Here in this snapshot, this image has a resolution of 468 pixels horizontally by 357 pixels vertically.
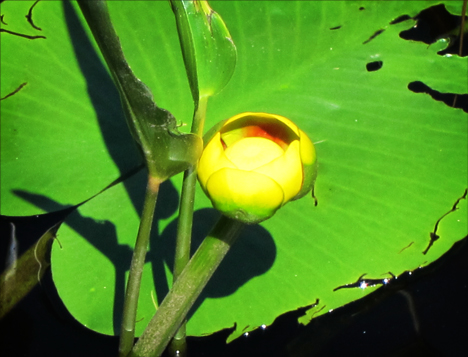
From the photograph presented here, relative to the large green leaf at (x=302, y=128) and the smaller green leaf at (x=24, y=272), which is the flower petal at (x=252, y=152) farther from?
the smaller green leaf at (x=24, y=272)

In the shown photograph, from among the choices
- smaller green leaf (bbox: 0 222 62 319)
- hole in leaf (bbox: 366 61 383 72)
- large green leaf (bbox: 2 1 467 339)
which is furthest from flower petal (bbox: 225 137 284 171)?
smaller green leaf (bbox: 0 222 62 319)

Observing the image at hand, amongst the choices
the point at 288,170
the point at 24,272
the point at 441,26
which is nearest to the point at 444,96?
the point at 441,26

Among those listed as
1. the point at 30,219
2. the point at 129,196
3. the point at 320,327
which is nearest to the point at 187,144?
the point at 129,196

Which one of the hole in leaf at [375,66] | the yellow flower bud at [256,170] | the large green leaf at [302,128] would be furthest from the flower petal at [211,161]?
the hole in leaf at [375,66]

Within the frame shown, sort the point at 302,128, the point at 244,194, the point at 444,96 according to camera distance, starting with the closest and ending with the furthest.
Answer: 1. the point at 244,194
2. the point at 302,128
3. the point at 444,96

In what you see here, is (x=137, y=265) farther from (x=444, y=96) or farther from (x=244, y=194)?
(x=444, y=96)

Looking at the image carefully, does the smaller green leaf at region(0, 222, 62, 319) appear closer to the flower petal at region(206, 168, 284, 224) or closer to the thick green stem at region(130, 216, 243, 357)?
the thick green stem at region(130, 216, 243, 357)
